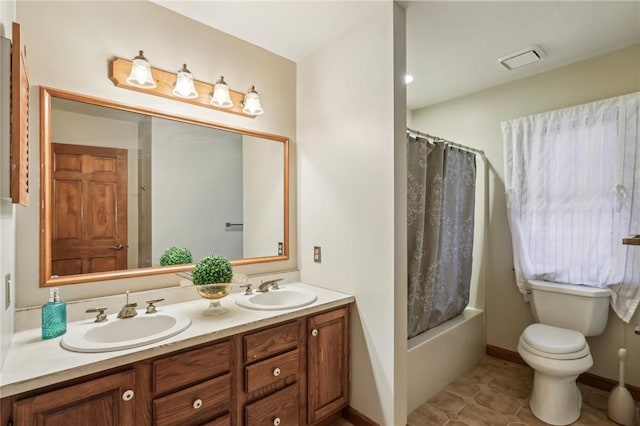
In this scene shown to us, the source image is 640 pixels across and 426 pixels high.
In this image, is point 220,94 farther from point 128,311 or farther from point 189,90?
point 128,311

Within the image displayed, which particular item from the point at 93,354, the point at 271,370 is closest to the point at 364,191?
the point at 271,370

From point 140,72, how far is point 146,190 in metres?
0.62

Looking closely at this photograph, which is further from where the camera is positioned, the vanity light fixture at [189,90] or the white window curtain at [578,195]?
the white window curtain at [578,195]

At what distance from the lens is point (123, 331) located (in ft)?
4.76

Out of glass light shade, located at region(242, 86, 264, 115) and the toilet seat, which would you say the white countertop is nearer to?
glass light shade, located at region(242, 86, 264, 115)

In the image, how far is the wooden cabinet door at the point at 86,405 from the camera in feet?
3.23

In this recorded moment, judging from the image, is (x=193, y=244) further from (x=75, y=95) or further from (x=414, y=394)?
(x=414, y=394)

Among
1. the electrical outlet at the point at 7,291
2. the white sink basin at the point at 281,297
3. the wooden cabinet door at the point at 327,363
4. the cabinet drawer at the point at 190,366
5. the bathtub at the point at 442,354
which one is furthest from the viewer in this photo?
the bathtub at the point at 442,354

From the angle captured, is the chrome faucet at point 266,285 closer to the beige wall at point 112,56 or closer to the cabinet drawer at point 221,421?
the beige wall at point 112,56

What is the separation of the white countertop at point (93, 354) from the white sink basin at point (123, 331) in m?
0.02

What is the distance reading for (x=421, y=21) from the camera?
1.89 metres

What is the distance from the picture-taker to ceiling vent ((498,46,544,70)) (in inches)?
86.1

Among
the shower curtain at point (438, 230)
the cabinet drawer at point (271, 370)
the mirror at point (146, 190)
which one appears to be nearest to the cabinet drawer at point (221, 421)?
the cabinet drawer at point (271, 370)

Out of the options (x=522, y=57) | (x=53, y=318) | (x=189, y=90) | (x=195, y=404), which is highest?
(x=522, y=57)
